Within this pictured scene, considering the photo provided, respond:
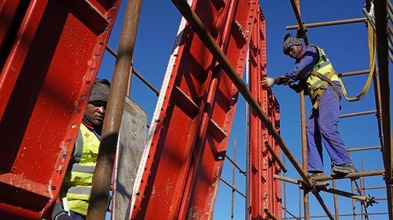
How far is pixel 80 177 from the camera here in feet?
10.4

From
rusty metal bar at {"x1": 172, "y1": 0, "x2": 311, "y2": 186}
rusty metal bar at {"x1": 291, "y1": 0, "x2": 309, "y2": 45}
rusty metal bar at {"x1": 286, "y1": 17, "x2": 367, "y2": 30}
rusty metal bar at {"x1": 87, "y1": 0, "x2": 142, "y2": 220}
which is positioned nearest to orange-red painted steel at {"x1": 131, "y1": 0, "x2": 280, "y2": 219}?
rusty metal bar at {"x1": 172, "y1": 0, "x2": 311, "y2": 186}

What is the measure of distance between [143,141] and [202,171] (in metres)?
0.78

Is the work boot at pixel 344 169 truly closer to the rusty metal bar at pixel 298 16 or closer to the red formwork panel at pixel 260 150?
the red formwork panel at pixel 260 150

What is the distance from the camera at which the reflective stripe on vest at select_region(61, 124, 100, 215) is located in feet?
10.3

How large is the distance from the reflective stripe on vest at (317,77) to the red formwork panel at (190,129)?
1.71m

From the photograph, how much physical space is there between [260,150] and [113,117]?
398cm

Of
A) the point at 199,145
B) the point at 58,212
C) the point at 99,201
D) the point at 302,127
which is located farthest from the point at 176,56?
the point at 302,127

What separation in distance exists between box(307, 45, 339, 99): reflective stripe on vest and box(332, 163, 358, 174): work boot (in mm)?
1080

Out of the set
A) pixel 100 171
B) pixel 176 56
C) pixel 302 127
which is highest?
pixel 302 127

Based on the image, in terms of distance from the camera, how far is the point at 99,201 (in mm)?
1829

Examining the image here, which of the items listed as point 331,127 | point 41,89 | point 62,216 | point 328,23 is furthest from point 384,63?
point 328,23

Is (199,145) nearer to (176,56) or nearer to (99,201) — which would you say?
(176,56)

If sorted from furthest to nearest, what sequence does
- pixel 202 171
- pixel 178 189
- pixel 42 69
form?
pixel 202 171 < pixel 178 189 < pixel 42 69

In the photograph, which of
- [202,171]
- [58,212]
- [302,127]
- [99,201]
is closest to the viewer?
[99,201]
